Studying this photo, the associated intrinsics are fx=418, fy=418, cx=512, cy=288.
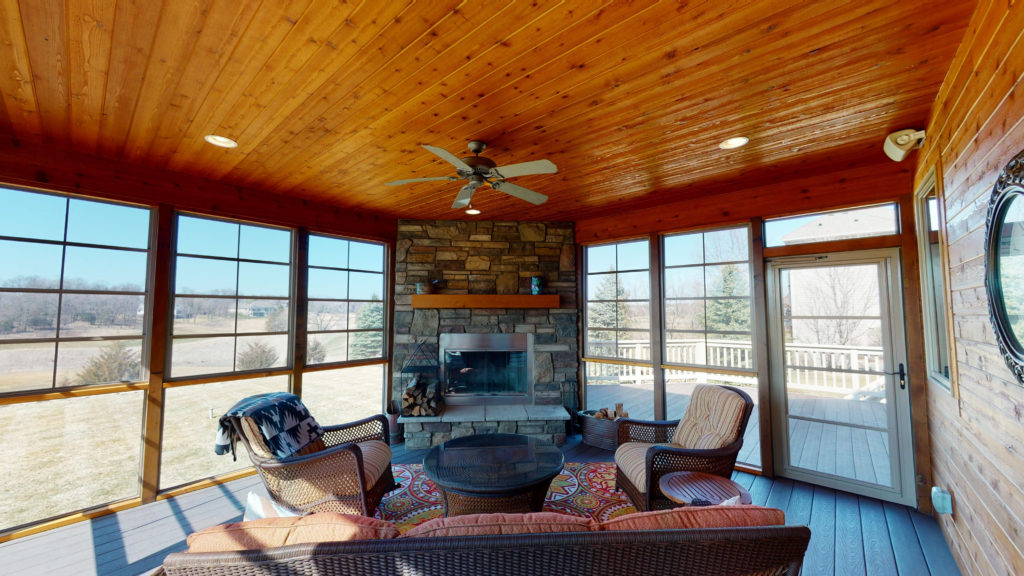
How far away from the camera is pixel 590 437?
176 inches

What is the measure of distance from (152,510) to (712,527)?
393 cm

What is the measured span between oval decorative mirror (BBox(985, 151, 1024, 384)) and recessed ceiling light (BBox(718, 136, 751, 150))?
1.44 meters

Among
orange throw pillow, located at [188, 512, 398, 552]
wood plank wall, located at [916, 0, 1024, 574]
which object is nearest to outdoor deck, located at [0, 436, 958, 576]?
wood plank wall, located at [916, 0, 1024, 574]

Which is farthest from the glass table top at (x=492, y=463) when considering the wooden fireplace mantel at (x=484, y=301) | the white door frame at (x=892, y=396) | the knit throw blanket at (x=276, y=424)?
the white door frame at (x=892, y=396)

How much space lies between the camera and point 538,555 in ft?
3.99

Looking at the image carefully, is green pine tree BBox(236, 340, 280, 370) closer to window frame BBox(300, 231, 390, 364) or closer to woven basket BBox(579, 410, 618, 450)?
window frame BBox(300, 231, 390, 364)

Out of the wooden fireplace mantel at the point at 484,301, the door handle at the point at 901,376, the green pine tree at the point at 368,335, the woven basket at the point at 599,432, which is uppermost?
the wooden fireplace mantel at the point at 484,301

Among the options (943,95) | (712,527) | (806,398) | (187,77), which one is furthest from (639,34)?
(806,398)

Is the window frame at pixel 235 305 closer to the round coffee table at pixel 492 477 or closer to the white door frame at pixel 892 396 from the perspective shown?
the round coffee table at pixel 492 477

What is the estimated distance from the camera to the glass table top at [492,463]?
8.43 ft

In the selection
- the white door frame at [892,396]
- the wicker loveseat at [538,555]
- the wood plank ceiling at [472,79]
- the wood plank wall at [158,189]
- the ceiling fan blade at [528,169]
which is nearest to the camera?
the wicker loveseat at [538,555]

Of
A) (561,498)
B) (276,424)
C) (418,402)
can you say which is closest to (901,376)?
(561,498)

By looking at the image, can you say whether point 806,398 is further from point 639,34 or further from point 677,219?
point 639,34

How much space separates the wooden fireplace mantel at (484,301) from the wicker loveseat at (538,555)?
11.8 ft
